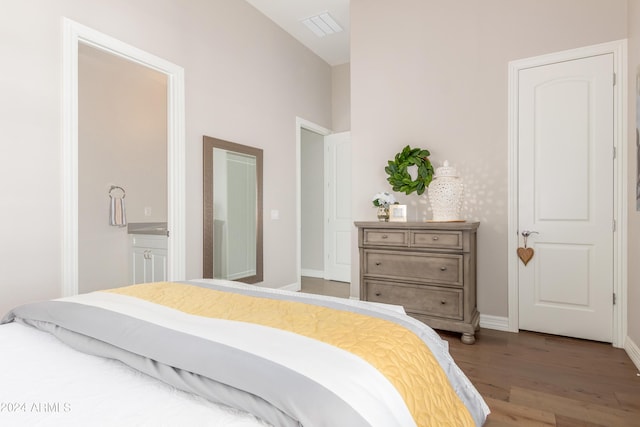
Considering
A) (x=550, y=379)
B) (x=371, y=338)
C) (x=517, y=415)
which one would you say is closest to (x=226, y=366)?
(x=371, y=338)

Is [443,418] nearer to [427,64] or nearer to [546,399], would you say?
[546,399]

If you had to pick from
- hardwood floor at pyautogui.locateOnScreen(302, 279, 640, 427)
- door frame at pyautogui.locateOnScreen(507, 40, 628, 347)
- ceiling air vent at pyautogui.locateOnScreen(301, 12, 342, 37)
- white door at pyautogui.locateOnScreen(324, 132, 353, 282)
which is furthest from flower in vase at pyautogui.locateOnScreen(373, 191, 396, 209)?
ceiling air vent at pyautogui.locateOnScreen(301, 12, 342, 37)

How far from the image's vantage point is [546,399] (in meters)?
1.87

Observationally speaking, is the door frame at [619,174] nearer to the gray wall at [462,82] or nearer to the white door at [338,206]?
the gray wall at [462,82]

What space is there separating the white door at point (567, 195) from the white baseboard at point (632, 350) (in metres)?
0.15

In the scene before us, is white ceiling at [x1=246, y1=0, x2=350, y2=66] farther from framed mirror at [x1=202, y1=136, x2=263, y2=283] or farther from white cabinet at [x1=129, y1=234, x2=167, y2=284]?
white cabinet at [x1=129, y1=234, x2=167, y2=284]

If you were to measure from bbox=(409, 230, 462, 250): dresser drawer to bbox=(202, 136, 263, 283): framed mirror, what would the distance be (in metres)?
1.86

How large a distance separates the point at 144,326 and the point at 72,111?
2056 millimetres

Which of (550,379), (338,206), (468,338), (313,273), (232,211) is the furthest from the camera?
(313,273)

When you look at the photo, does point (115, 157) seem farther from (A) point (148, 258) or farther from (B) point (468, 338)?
(B) point (468, 338)

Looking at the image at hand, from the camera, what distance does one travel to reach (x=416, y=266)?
2867 mm

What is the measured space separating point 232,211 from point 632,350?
350 cm

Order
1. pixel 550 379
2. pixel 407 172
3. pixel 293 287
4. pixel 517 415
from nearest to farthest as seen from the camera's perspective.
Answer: pixel 517 415 < pixel 550 379 < pixel 407 172 < pixel 293 287

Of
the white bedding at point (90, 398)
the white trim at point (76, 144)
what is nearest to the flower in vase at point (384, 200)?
the white trim at point (76, 144)
